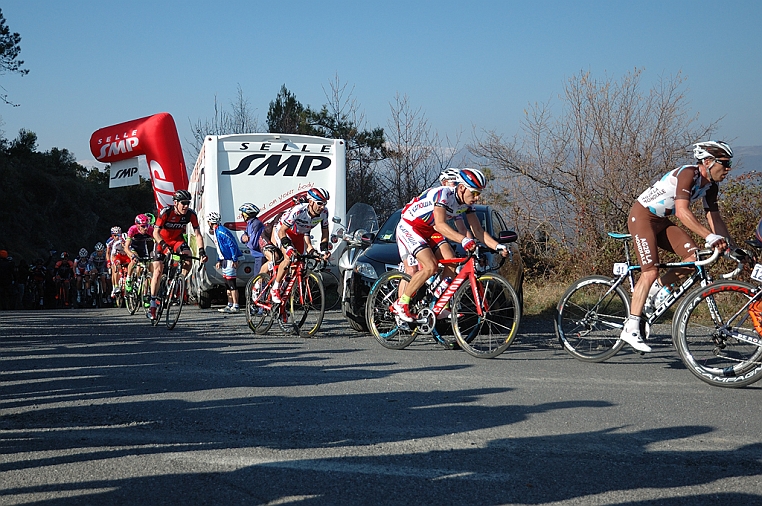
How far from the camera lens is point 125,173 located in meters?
26.4

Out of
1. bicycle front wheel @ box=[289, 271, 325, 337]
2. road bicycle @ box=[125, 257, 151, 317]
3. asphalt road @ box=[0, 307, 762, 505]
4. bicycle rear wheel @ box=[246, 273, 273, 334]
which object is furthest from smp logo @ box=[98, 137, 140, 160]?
asphalt road @ box=[0, 307, 762, 505]

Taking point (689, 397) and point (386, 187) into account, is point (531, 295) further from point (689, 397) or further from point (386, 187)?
point (386, 187)

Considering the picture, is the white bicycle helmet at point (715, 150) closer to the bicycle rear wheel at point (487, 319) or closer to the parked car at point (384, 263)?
the bicycle rear wheel at point (487, 319)

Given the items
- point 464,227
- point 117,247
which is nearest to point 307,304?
point 464,227

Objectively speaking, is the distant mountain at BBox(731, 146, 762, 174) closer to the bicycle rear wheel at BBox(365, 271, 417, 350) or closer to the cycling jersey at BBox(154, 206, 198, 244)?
the bicycle rear wheel at BBox(365, 271, 417, 350)

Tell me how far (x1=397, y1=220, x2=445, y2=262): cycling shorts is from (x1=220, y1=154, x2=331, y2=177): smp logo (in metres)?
7.57

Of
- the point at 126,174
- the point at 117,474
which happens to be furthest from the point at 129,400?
the point at 126,174

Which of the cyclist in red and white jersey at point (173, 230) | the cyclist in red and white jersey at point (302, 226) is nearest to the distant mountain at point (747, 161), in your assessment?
the cyclist in red and white jersey at point (302, 226)

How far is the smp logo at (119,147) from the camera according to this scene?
25531 millimetres

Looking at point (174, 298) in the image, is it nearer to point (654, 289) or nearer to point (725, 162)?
point (654, 289)

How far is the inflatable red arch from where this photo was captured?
24.1 meters

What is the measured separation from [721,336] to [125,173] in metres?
22.7

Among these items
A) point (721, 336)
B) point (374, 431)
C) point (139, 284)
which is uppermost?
point (139, 284)

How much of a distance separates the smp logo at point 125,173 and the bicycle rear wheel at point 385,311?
18.3m
